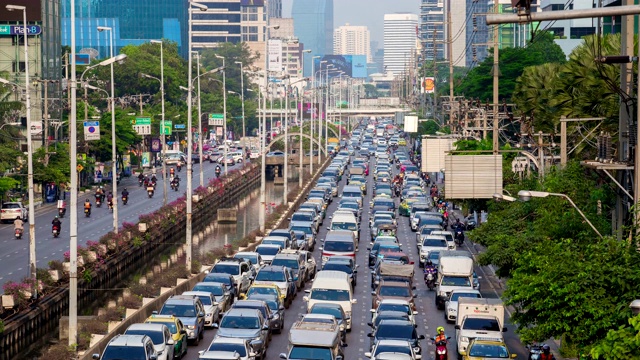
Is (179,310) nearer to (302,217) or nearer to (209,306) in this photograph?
(209,306)

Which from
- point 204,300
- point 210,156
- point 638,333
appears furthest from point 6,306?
point 210,156

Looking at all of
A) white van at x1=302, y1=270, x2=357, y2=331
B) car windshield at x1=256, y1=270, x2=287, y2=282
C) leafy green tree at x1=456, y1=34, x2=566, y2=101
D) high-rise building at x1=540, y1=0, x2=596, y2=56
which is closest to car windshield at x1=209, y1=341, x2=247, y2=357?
white van at x1=302, y1=270, x2=357, y2=331

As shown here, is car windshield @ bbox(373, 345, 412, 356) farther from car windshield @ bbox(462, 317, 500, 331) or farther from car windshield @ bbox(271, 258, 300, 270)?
car windshield @ bbox(271, 258, 300, 270)

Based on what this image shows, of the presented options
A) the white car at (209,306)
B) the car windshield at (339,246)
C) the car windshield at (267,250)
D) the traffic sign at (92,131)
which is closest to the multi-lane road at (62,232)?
the traffic sign at (92,131)

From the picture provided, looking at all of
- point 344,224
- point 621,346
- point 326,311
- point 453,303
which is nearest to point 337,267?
point 453,303

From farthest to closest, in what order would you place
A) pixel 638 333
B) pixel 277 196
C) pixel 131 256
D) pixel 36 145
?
1. pixel 277 196
2. pixel 36 145
3. pixel 131 256
4. pixel 638 333

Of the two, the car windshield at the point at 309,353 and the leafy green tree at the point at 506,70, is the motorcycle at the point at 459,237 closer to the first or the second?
the leafy green tree at the point at 506,70

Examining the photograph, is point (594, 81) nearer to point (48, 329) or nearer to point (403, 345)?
point (403, 345)
